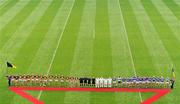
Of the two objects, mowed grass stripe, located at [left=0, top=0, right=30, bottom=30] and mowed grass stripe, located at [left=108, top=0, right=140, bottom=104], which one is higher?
mowed grass stripe, located at [left=108, top=0, right=140, bottom=104]

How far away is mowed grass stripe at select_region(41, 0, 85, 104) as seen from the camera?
2767 cm

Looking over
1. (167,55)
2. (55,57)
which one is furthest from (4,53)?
(167,55)

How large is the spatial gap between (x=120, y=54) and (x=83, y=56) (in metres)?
3.48

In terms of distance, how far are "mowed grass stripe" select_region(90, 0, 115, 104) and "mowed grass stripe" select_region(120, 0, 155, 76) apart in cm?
226

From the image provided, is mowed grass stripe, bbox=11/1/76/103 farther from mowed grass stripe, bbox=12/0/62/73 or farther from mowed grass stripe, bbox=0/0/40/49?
mowed grass stripe, bbox=0/0/40/49

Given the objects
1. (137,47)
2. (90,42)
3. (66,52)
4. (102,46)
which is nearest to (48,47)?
(66,52)

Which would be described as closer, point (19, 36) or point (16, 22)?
point (19, 36)

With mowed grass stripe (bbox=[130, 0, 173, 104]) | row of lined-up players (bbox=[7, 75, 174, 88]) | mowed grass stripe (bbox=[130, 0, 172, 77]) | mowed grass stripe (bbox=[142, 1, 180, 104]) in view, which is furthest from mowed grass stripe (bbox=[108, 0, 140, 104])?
mowed grass stripe (bbox=[142, 1, 180, 104])

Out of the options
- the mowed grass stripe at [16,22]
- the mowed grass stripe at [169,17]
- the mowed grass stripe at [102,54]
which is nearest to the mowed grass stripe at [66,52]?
the mowed grass stripe at [102,54]

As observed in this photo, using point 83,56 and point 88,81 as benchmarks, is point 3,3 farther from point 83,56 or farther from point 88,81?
point 88,81

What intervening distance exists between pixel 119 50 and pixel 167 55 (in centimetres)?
449

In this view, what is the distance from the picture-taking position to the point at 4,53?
35.0 metres

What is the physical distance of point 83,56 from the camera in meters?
34.3

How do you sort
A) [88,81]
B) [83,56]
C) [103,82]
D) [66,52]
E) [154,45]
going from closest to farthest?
[103,82]
[88,81]
[83,56]
[66,52]
[154,45]
